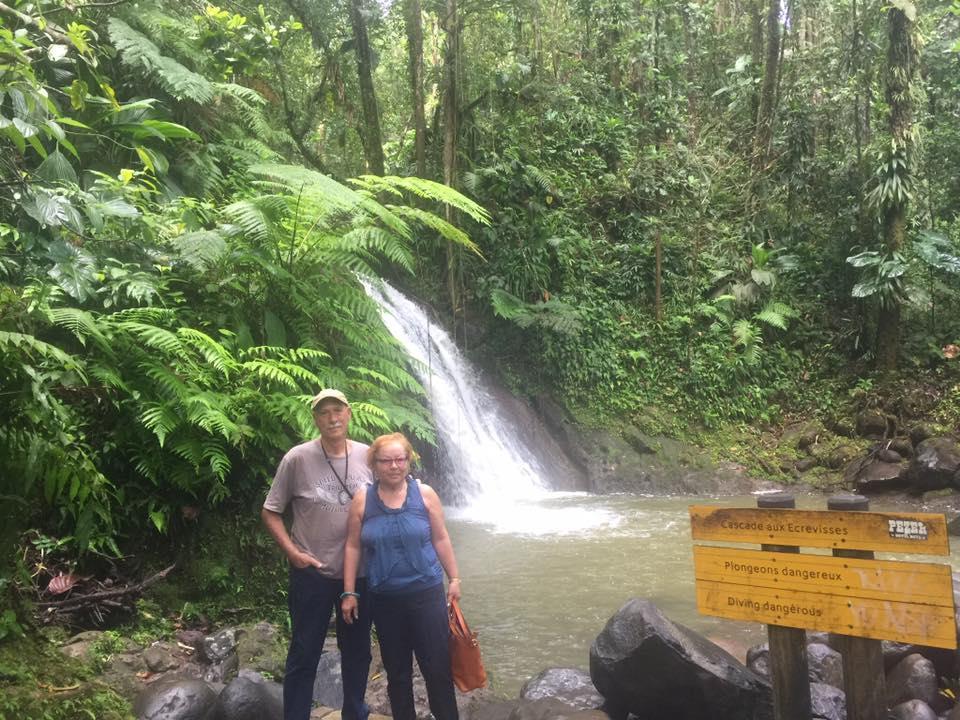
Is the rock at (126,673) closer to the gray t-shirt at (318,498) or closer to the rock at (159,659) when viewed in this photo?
the rock at (159,659)

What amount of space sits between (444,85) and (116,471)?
33.8ft

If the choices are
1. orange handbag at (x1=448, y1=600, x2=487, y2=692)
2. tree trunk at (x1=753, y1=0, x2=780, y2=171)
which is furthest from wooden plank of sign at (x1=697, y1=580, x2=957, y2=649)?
tree trunk at (x1=753, y1=0, x2=780, y2=171)

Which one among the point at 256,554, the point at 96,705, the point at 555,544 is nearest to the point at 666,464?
the point at 555,544

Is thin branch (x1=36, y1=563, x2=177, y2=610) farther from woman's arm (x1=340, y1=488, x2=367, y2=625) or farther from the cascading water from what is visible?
the cascading water

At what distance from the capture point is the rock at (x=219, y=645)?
4.60 metres

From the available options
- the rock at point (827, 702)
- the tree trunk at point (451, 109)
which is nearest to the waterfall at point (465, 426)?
the tree trunk at point (451, 109)

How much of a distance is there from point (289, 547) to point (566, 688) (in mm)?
1985

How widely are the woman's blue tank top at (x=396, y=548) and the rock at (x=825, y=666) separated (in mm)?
2445

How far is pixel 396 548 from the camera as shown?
3.34m

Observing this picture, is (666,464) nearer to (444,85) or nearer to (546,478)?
(546,478)

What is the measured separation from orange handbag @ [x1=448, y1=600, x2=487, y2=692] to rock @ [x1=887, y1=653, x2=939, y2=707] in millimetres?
2223

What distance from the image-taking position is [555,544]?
27.4 feet

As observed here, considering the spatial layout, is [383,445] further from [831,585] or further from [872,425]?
[872,425]

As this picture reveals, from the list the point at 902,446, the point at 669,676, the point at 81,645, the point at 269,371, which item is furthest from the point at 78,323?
the point at 902,446
